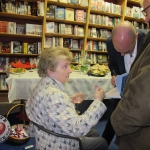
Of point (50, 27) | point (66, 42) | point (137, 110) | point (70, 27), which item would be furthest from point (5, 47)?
point (137, 110)

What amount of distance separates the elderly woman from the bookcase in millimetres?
2225

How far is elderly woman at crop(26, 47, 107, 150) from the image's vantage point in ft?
3.66

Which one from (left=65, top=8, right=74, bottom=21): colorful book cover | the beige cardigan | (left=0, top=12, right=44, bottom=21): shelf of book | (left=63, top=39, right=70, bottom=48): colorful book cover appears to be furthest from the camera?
(left=63, top=39, right=70, bottom=48): colorful book cover

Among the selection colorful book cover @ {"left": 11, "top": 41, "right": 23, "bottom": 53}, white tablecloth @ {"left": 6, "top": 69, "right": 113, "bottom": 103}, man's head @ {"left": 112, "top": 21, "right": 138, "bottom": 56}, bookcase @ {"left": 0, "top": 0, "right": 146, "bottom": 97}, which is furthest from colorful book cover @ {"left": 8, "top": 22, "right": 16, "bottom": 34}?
man's head @ {"left": 112, "top": 21, "right": 138, "bottom": 56}

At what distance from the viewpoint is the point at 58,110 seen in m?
1.11

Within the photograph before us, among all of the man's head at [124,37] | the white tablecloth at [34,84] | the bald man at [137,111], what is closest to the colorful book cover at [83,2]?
the white tablecloth at [34,84]

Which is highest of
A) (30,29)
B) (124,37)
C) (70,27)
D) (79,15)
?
(79,15)

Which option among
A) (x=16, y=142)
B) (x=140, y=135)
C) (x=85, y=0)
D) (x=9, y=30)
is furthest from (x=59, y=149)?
(x=85, y=0)

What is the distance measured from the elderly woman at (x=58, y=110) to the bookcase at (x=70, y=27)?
2225 millimetres

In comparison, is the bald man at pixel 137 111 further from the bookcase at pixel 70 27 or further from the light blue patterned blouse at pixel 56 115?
the bookcase at pixel 70 27

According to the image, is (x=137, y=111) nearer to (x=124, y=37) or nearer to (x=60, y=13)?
(x=124, y=37)

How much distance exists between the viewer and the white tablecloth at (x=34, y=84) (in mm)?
2191

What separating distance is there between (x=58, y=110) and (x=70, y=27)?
132 inches

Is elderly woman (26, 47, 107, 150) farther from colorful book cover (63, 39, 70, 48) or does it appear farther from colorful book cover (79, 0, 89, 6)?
colorful book cover (79, 0, 89, 6)
